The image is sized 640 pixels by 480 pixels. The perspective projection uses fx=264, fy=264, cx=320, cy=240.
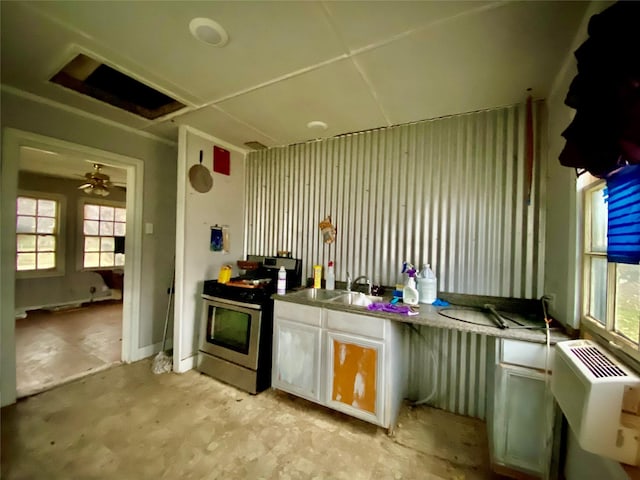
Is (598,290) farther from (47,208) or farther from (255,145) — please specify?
(47,208)

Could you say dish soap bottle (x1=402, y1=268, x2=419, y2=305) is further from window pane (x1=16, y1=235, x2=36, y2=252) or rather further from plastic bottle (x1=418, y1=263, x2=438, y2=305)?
window pane (x1=16, y1=235, x2=36, y2=252)

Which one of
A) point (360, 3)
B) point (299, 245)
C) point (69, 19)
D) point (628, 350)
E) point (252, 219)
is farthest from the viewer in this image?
point (252, 219)

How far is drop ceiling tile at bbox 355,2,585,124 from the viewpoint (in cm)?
125

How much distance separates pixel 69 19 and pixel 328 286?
2456 millimetres

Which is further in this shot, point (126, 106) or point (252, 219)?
point (252, 219)

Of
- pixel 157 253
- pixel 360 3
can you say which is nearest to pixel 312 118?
pixel 360 3

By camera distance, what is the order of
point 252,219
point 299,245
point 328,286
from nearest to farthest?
point 328,286 → point 299,245 → point 252,219

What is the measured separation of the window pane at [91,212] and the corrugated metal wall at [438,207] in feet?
16.4

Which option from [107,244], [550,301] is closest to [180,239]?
[550,301]

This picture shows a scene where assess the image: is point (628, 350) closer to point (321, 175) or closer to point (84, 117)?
point (321, 175)

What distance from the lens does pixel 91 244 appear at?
5418 mm

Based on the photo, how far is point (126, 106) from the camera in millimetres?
2316

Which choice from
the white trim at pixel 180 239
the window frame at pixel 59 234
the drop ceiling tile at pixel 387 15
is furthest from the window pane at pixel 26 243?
the drop ceiling tile at pixel 387 15

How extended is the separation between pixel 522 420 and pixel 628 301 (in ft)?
2.82
